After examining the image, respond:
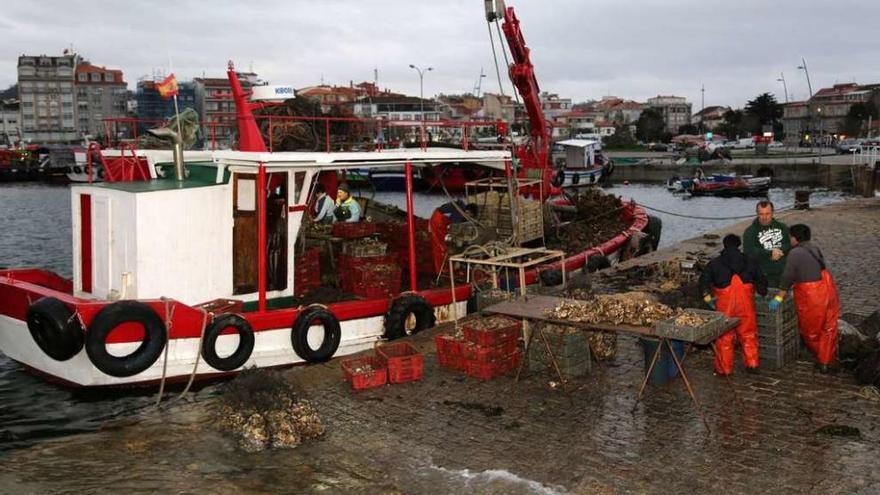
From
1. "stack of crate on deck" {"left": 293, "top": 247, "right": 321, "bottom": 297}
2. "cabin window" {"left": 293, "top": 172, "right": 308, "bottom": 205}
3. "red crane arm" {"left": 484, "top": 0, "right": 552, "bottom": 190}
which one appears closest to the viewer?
"cabin window" {"left": 293, "top": 172, "right": 308, "bottom": 205}

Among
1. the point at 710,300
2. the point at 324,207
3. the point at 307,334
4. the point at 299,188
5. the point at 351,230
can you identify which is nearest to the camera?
the point at 710,300

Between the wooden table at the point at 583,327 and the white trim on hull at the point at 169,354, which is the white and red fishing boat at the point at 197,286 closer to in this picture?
the white trim on hull at the point at 169,354

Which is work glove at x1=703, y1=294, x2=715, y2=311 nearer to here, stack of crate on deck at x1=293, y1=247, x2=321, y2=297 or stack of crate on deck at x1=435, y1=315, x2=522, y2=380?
stack of crate on deck at x1=435, y1=315, x2=522, y2=380

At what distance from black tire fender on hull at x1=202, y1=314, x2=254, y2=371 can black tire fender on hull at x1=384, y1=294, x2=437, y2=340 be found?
207 centimetres

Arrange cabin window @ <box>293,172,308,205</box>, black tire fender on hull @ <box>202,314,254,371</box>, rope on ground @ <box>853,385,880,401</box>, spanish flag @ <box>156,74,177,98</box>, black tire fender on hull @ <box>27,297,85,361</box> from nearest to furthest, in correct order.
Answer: rope on ground @ <box>853,385,880,401</box>
black tire fender on hull @ <box>27,297,85,361</box>
black tire fender on hull @ <box>202,314,254,371</box>
spanish flag @ <box>156,74,177,98</box>
cabin window @ <box>293,172,308,205</box>

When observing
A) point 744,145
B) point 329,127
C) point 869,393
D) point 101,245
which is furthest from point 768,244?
point 744,145

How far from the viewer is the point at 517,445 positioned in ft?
21.7

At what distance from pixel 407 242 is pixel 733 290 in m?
6.54

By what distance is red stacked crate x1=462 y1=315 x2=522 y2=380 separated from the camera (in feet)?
27.5

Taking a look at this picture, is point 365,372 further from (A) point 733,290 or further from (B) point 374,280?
(A) point 733,290

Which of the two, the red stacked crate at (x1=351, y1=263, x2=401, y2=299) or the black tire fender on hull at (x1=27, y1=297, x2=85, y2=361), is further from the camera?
the red stacked crate at (x1=351, y1=263, x2=401, y2=299)

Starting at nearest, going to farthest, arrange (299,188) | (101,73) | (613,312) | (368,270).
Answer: (613,312)
(299,188)
(368,270)
(101,73)

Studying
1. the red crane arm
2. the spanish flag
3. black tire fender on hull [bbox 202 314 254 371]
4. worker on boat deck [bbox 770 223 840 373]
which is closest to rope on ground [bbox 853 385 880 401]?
worker on boat deck [bbox 770 223 840 373]

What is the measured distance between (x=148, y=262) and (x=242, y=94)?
319cm
